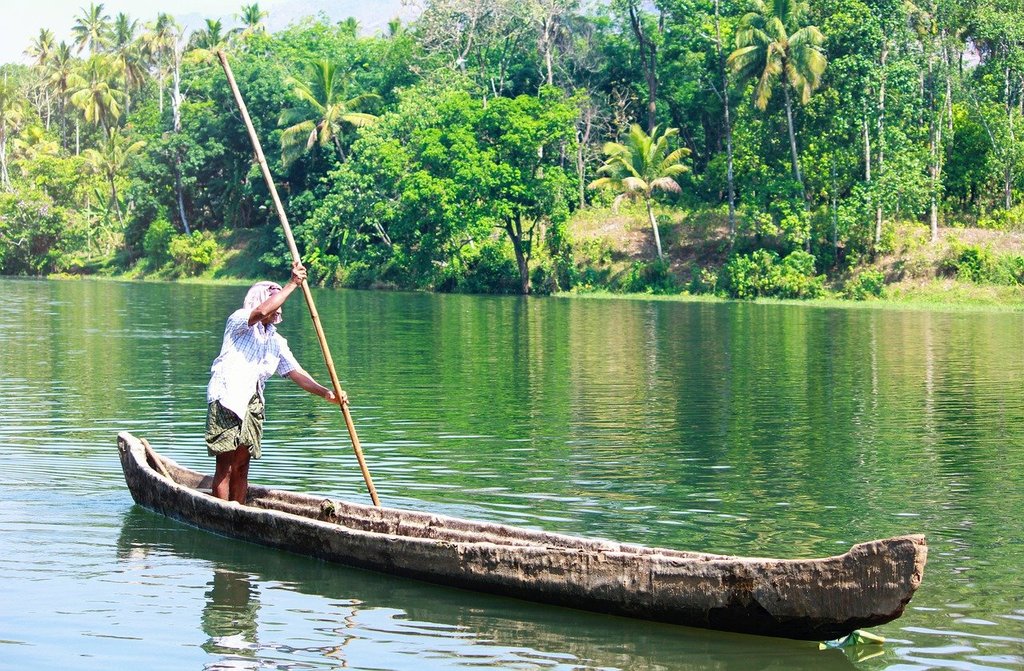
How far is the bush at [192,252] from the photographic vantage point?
6838cm

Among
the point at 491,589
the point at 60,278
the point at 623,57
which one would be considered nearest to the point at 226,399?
the point at 491,589

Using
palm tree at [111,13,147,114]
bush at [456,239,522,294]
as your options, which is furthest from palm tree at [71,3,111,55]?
bush at [456,239,522,294]

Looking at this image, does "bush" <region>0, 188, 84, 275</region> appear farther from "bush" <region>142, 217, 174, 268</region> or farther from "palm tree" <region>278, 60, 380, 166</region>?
"palm tree" <region>278, 60, 380, 166</region>

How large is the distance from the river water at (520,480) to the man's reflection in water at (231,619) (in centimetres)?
2

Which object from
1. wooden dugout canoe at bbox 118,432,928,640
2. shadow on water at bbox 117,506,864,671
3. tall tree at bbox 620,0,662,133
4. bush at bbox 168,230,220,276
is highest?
tall tree at bbox 620,0,662,133

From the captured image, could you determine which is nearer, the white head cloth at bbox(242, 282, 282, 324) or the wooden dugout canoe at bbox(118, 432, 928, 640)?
the wooden dugout canoe at bbox(118, 432, 928, 640)

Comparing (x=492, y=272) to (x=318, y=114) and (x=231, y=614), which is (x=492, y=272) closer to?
(x=318, y=114)

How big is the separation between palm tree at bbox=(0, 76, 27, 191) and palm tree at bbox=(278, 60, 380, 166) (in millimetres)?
25422

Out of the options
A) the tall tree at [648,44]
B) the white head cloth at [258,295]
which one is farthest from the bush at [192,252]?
the white head cloth at [258,295]

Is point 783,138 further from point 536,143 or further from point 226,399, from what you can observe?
point 226,399

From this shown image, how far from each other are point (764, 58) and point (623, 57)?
1281 centimetres

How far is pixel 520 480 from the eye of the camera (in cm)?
1320

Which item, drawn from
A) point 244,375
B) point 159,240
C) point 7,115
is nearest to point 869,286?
point 244,375

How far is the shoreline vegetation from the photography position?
46.2 meters
